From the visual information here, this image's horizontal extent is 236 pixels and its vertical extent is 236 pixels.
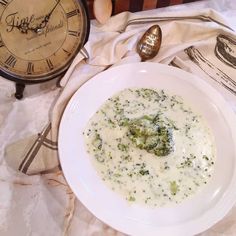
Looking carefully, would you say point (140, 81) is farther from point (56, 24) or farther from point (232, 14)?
point (232, 14)

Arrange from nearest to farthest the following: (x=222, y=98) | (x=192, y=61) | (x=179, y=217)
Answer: (x=179, y=217) → (x=222, y=98) → (x=192, y=61)

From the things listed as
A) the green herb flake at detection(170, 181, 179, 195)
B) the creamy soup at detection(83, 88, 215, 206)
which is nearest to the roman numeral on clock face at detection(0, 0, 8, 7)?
the creamy soup at detection(83, 88, 215, 206)

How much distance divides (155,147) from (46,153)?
0.30m

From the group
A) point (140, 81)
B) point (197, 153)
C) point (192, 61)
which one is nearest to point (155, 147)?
point (197, 153)

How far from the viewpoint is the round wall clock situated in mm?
1184

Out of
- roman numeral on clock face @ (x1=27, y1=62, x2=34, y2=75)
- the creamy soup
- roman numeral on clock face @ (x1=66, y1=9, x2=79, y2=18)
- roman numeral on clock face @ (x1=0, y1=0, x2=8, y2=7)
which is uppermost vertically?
roman numeral on clock face @ (x1=0, y1=0, x2=8, y2=7)

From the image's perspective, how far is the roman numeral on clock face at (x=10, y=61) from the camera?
1.24 m

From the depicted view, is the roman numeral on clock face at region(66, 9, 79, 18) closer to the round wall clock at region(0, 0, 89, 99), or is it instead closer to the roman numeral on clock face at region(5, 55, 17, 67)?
the round wall clock at region(0, 0, 89, 99)

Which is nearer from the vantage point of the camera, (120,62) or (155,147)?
(155,147)

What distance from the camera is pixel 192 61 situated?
4.66 feet

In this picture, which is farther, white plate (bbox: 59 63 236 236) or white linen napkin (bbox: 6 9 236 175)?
white linen napkin (bbox: 6 9 236 175)

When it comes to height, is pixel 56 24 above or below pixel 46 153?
above

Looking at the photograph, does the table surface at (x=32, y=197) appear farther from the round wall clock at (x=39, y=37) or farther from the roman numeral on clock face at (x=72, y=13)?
the roman numeral on clock face at (x=72, y=13)

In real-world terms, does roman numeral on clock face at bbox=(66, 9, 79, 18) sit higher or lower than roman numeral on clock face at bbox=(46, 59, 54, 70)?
higher
